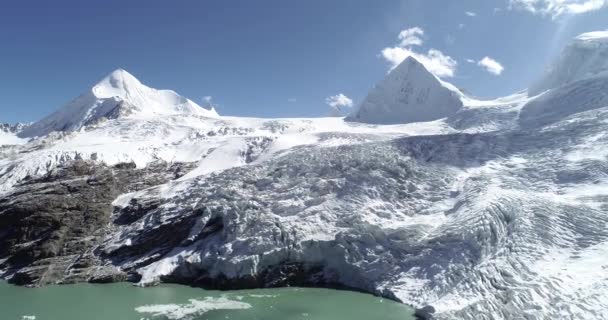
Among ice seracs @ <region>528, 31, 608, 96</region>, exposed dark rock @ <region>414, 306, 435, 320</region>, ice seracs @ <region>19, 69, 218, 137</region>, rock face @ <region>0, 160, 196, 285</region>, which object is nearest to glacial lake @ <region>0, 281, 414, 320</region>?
exposed dark rock @ <region>414, 306, 435, 320</region>

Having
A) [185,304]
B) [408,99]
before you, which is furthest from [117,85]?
[185,304]

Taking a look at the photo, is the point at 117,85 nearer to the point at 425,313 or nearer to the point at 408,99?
the point at 408,99

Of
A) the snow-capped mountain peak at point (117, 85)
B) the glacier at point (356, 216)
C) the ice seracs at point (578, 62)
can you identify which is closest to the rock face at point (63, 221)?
the glacier at point (356, 216)

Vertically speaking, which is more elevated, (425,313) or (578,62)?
(578,62)

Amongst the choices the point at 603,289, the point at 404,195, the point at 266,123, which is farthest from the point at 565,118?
the point at 266,123

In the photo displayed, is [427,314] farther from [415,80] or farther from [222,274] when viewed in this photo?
[415,80]

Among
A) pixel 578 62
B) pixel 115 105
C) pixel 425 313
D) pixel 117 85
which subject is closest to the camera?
pixel 425 313
